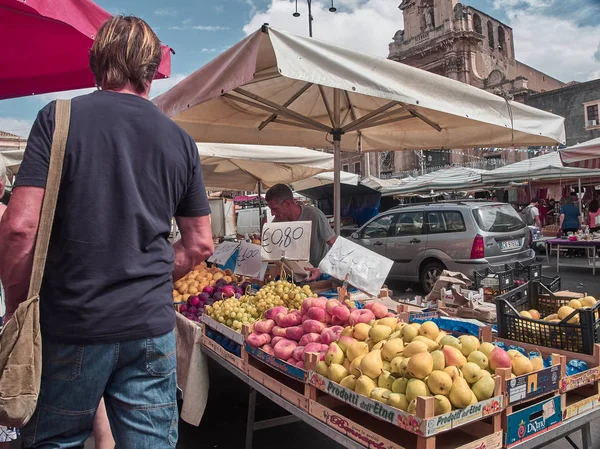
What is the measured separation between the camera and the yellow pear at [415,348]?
196cm

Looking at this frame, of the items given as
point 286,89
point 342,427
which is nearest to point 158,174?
point 342,427

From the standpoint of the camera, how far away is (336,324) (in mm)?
2748

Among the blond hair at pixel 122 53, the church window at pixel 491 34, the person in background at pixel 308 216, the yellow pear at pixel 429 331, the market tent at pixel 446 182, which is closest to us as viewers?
A: the blond hair at pixel 122 53

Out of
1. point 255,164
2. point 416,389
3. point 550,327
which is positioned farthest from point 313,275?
point 255,164

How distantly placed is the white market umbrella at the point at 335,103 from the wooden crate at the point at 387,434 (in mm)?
1808

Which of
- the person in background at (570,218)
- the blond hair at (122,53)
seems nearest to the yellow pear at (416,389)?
the blond hair at (122,53)

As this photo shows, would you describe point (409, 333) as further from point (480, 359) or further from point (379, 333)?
Result: point (480, 359)

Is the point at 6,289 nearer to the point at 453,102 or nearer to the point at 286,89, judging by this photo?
the point at 453,102

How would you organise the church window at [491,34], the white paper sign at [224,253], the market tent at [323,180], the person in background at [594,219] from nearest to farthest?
1. the white paper sign at [224,253]
2. the person in background at [594,219]
3. the market tent at [323,180]
4. the church window at [491,34]

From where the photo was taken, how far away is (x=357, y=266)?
3555 millimetres

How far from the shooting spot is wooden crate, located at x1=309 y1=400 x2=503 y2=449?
171cm

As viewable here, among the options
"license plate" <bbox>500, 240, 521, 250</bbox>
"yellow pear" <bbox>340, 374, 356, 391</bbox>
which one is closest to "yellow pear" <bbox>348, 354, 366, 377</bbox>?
"yellow pear" <bbox>340, 374, 356, 391</bbox>

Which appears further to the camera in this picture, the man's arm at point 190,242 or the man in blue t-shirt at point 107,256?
the man's arm at point 190,242

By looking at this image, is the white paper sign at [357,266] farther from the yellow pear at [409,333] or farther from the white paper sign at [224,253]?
the white paper sign at [224,253]
